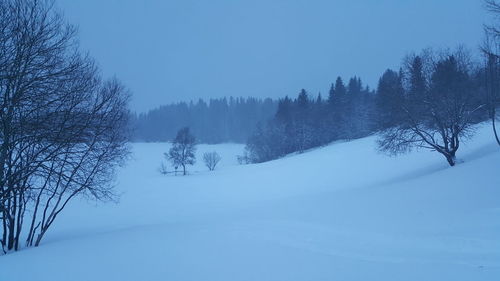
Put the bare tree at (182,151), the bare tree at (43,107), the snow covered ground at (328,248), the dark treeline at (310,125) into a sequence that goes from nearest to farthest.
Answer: the snow covered ground at (328,248) < the bare tree at (43,107) < the bare tree at (182,151) < the dark treeline at (310,125)

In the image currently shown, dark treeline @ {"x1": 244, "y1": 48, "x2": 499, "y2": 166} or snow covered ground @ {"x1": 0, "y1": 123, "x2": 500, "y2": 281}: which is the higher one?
dark treeline @ {"x1": 244, "y1": 48, "x2": 499, "y2": 166}

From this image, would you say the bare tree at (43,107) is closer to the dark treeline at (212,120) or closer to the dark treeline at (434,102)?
the dark treeline at (434,102)

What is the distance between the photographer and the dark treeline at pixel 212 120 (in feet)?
361

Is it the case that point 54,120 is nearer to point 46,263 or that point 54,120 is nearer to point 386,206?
point 46,263

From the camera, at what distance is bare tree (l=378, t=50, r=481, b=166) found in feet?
49.3

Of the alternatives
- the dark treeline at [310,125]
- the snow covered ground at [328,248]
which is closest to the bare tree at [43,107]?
the snow covered ground at [328,248]

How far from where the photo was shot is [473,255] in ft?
13.8

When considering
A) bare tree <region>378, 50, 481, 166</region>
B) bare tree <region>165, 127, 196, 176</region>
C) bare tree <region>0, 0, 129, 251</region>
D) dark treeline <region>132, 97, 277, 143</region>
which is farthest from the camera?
dark treeline <region>132, 97, 277, 143</region>

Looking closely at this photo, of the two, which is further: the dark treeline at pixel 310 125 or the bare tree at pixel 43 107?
the dark treeline at pixel 310 125

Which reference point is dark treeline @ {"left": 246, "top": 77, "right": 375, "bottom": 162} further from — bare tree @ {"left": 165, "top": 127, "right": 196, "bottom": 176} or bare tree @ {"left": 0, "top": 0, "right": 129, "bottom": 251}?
bare tree @ {"left": 0, "top": 0, "right": 129, "bottom": 251}

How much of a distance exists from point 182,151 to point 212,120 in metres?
76.5

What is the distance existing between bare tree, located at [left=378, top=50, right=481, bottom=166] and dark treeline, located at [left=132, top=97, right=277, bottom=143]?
288 feet

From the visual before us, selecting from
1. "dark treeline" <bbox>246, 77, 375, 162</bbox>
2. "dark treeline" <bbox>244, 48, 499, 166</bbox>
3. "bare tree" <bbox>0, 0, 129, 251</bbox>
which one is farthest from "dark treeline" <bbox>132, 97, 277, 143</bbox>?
"bare tree" <bbox>0, 0, 129, 251</bbox>

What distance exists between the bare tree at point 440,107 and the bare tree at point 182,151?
34.4 m
